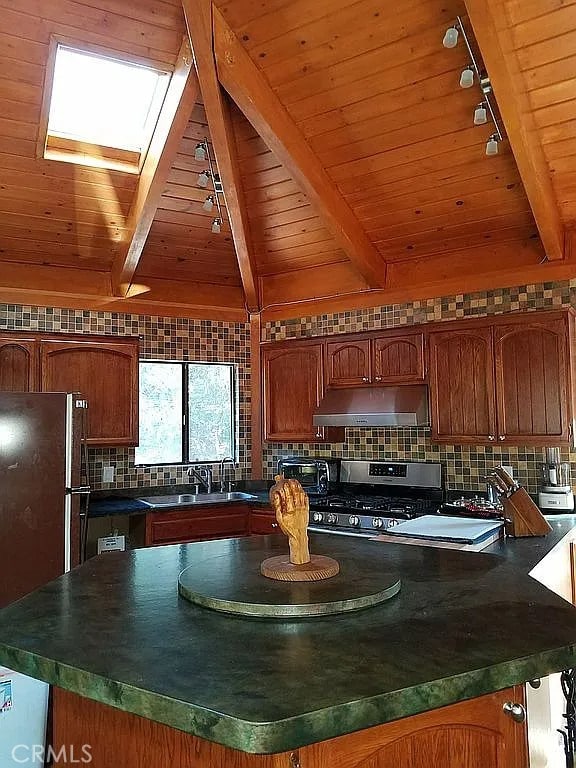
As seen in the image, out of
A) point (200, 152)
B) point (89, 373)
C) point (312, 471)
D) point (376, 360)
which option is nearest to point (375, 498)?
point (312, 471)

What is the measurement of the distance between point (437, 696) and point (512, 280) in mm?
3819

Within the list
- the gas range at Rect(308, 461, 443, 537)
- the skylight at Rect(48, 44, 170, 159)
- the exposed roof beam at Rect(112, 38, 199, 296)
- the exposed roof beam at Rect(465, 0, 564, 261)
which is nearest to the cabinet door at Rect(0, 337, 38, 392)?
the exposed roof beam at Rect(112, 38, 199, 296)

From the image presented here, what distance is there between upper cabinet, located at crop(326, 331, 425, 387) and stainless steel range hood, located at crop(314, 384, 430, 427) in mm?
74

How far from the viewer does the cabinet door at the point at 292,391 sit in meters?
5.52

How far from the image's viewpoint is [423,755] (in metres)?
1.36

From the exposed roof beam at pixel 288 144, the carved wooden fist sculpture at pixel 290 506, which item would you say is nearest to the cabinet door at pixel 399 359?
the exposed roof beam at pixel 288 144

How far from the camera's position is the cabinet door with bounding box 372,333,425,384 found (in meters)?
4.92

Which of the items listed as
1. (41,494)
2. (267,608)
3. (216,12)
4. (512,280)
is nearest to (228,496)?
(41,494)

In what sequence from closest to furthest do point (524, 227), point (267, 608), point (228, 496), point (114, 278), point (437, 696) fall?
point (437, 696)
point (267, 608)
point (524, 227)
point (114, 278)
point (228, 496)

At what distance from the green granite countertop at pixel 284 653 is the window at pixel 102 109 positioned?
10.7ft

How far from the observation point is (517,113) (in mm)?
3443

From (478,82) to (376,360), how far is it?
2.18 metres

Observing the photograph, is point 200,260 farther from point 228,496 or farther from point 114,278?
point 228,496

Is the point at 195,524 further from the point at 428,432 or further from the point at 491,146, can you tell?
the point at 491,146
